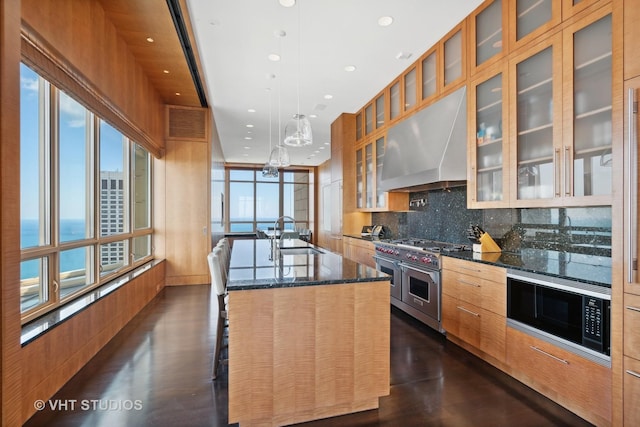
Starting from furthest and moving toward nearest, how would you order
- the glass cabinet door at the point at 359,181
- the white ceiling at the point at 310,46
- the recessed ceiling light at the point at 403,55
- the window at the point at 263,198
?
the window at the point at 263,198 < the glass cabinet door at the point at 359,181 < the recessed ceiling light at the point at 403,55 < the white ceiling at the point at 310,46

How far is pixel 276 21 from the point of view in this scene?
10.4ft

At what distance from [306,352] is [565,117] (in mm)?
2425

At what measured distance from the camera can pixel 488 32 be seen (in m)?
2.96

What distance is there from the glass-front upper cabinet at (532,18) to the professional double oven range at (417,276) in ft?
6.66

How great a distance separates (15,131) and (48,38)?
0.94 m

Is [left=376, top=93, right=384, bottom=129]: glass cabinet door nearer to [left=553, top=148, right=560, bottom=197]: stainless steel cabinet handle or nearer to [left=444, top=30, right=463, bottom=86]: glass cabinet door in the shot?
[left=444, top=30, right=463, bottom=86]: glass cabinet door

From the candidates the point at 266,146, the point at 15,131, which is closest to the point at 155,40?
the point at 15,131

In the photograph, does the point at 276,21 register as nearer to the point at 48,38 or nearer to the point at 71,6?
the point at 71,6

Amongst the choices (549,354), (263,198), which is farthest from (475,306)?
(263,198)

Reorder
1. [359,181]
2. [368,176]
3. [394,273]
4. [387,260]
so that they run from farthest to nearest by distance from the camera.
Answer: [359,181]
[368,176]
[387,260]
[394,273]

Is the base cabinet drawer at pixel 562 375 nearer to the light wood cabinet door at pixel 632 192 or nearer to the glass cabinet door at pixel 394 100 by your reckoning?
the light wood cabinet door at pixel 632 192

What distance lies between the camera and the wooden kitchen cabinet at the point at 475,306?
2.46m

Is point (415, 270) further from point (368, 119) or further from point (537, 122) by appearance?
point (368, 119)

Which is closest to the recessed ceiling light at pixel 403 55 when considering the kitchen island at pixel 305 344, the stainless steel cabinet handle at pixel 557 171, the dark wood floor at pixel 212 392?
the stainless steel cabinet handle at pixel 557 171
